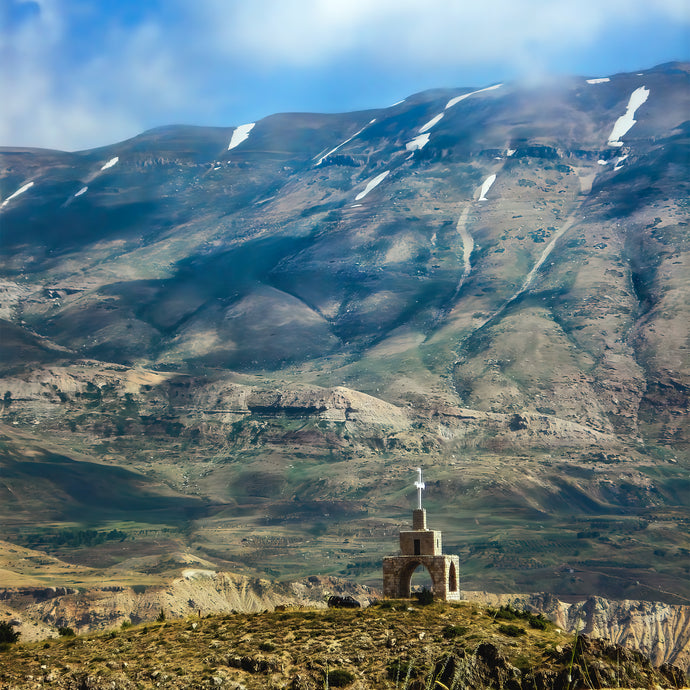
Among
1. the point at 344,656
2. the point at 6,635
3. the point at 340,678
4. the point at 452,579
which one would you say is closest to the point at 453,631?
the point at 344,656

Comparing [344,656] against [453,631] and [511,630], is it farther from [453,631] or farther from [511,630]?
[511,630]

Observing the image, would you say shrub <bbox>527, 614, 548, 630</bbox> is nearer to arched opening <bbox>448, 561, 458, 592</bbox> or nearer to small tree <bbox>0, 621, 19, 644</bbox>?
arched opening <bbox>448, 561, 458, 592</bbox>

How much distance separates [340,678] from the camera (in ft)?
149

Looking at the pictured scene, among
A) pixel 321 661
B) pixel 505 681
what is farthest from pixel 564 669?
pixel 321 661

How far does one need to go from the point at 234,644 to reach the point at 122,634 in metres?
7.32

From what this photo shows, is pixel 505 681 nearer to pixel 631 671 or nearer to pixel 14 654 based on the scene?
pixel 631 671

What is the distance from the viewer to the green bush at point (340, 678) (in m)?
45.2

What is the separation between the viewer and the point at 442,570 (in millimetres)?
61469

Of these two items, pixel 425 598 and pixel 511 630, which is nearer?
pixel 511 630

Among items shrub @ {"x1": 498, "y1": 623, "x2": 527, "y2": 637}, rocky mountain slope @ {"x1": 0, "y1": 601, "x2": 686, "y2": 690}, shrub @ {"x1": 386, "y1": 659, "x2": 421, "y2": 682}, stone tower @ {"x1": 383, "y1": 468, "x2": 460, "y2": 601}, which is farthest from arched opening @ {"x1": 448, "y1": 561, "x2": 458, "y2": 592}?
shrub @ {"x1": 386, "y1": 659, "x2": 421, "y2": 682}

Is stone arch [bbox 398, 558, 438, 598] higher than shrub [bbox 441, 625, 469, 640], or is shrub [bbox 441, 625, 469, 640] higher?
stone arch [bbox 398, 558, 438, 598]

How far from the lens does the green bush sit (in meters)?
45.2

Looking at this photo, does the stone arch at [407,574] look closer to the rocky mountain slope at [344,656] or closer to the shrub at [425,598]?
the shrub at [425,598]

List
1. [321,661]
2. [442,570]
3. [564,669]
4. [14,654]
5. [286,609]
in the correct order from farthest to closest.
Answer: [442,570]
[286,609]
[14,654]
[321,661]
[564,669]
